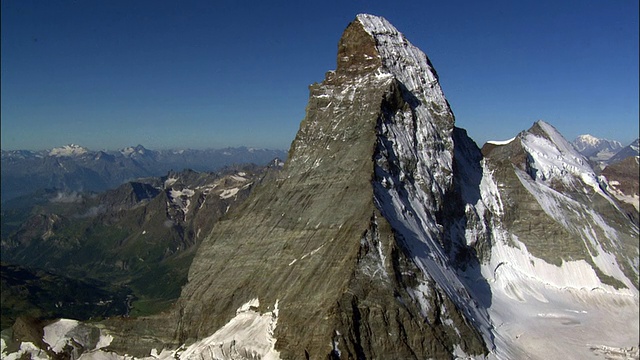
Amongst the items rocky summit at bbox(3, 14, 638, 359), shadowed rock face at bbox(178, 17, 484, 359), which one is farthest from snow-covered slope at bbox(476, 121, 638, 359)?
shadowed rock face at bbox(178, 17, 484, 359)

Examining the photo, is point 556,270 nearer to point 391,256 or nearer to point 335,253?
point 391,256

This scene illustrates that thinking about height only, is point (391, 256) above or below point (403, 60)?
below

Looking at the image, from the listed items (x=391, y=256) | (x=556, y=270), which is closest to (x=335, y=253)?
(x=391, y=256)

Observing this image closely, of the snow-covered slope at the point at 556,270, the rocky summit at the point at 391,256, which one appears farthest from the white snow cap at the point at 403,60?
the snow-covered slope at the point at 556,270

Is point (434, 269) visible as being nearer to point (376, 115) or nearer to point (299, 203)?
point (299, 203)

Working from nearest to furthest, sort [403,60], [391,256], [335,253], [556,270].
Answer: [391,256] → [335,253] → [403,60] → [556,270]

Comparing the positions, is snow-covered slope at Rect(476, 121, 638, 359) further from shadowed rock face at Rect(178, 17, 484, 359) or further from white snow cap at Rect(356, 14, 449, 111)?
white snow cap at Rect(356, 14, 449, 111)

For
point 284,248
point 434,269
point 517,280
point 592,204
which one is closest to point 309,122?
point 284,248
